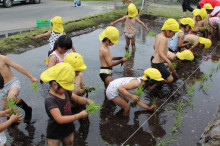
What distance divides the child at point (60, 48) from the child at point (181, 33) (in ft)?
11.0

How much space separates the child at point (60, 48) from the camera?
3682 millimetres

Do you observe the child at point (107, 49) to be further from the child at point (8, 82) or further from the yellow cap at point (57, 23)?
the child at point (8, 82)

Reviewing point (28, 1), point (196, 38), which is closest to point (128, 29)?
point (196, 38)

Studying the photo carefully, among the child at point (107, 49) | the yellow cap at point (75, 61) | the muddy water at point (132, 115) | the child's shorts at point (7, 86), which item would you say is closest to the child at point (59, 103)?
the yellow cap at point (75, 61)

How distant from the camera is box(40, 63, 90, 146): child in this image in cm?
237

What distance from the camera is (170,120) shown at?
394 centimetres

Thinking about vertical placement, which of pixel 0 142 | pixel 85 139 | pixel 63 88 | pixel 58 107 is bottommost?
pixel 85 139

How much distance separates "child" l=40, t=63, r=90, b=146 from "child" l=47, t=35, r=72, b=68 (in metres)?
1.16

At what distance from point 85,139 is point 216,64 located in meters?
4.79

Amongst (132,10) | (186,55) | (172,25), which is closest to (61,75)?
A: (172,25)

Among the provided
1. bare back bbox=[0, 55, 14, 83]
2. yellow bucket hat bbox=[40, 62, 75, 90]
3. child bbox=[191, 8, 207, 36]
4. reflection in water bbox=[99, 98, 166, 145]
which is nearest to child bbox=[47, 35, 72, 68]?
bare back bbox=[0, 55, 14, 83]

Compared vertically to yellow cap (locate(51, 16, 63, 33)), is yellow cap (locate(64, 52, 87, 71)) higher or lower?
lower

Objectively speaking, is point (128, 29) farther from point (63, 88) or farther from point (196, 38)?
point (63, 88)

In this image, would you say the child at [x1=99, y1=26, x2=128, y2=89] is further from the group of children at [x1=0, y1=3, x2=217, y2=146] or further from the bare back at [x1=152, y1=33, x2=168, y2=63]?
the bare back at [x1=152, y1=33, x2=168, y2=63]
